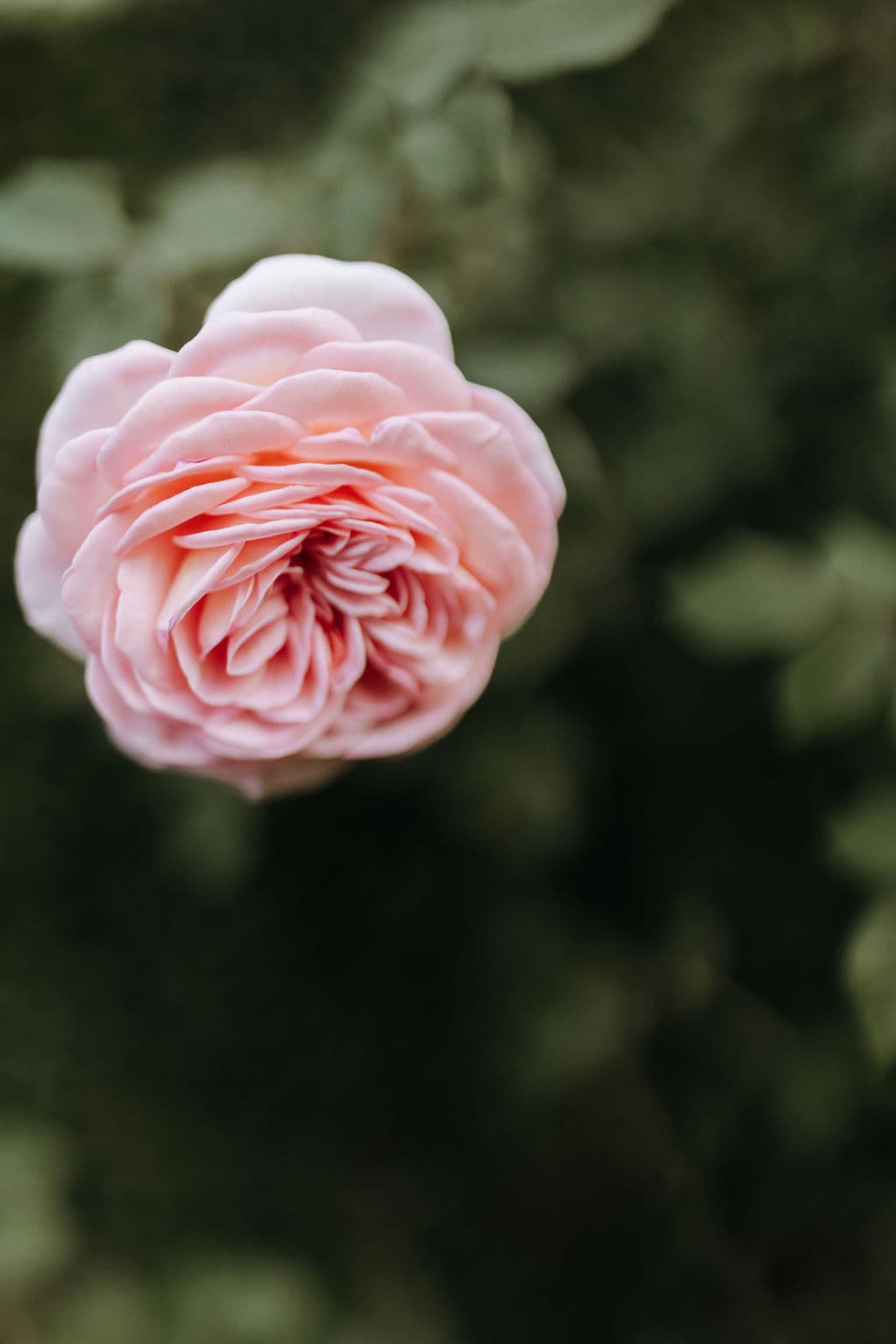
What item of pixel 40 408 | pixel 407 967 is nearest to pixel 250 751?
pixel 40 408

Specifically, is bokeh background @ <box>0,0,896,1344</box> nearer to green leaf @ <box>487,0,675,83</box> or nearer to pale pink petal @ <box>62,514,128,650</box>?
green leaf @ <box>487,0,675,83</box>

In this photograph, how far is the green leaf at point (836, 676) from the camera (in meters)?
0.86

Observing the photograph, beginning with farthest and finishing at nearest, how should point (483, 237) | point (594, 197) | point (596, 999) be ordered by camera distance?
point (596, 999) → point (594, 197) → point (483, 237)

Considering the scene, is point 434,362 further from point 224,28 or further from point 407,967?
point 407,967

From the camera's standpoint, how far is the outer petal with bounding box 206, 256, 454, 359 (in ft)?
1.93

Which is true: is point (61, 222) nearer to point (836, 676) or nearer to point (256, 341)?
point (256, 341)

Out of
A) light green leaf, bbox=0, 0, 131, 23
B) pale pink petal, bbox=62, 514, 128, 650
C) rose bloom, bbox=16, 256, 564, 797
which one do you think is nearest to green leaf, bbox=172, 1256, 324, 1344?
rose bloom, bbox=16, 256, 564, 797

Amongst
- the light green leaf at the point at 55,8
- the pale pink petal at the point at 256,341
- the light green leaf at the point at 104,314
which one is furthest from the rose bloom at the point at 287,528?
the light green leaf at the point at 55,8

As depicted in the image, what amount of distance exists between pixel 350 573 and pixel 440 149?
0.29 meters

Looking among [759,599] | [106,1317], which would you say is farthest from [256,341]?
[106,1317]

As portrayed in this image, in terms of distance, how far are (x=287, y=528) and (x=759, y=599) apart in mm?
483

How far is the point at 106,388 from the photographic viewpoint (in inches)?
23.1

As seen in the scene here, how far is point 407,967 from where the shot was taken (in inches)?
60.9

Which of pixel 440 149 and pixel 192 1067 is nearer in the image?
pixel 440 149
